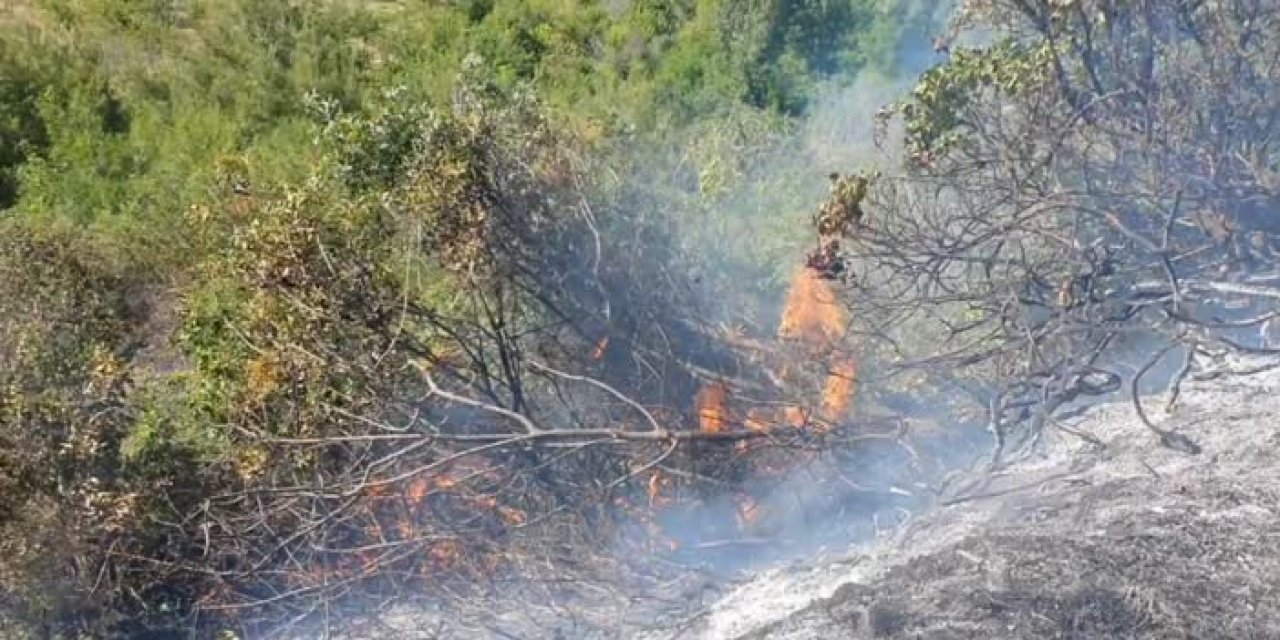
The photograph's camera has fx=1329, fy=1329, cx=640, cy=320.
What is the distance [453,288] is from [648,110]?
853 centimetres

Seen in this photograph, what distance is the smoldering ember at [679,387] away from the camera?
6.05 meters

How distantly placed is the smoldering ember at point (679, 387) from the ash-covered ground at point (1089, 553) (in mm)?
22

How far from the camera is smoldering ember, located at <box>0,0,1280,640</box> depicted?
605cm

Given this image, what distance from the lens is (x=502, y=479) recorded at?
23.4 ft

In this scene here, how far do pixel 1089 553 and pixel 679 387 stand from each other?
3.15 metres

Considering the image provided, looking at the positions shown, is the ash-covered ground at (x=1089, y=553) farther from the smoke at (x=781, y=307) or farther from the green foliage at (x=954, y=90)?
the green foliage at (x=954, y=90)

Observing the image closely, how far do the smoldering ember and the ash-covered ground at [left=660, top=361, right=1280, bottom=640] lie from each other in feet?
0.07

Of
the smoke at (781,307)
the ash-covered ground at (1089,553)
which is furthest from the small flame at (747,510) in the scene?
the ash-covered ground at (1089,553)

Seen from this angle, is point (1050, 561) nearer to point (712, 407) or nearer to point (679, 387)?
point (712, 407)

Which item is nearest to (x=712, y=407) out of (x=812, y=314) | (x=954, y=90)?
(x=812, y=314)

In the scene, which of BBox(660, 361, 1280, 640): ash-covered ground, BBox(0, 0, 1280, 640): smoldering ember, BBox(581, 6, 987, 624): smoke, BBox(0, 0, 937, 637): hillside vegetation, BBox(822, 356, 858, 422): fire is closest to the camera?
BBox(660, 361, 1280, 640): ash-covered ground

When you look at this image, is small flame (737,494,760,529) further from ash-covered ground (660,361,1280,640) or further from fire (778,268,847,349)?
fire (778,268,847,349)

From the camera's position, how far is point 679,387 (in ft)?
25.5

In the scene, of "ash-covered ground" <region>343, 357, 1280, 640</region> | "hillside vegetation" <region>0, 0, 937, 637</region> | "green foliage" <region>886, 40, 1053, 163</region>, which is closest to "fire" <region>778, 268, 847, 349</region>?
"hillside vegetation" <region>0, 0, 937, 637</region>
